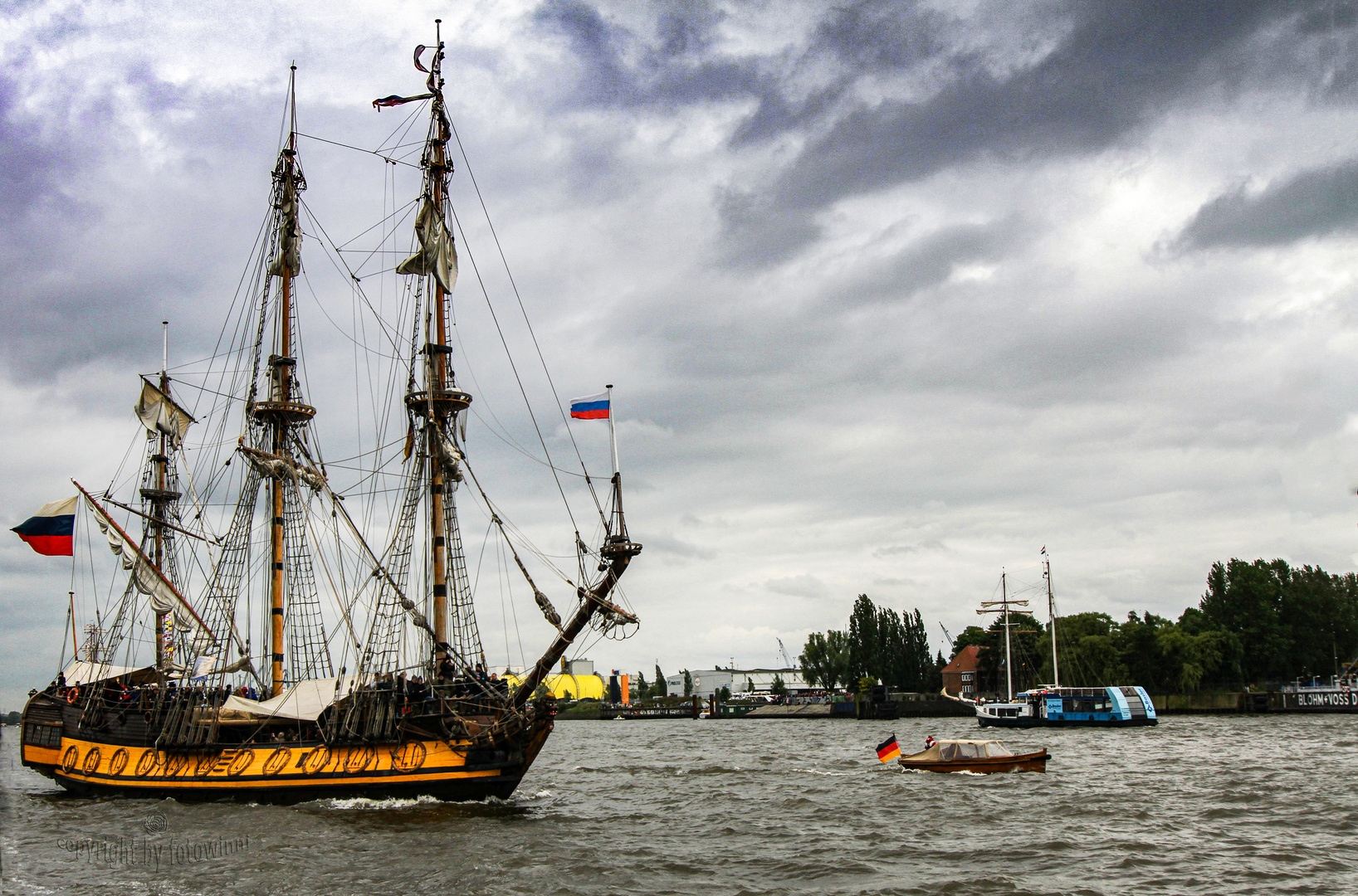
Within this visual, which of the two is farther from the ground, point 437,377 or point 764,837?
point 437,377

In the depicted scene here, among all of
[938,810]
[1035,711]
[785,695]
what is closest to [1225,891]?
[938,810]

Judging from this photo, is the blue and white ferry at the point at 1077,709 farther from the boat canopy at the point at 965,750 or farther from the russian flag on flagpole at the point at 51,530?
the russian flag on flagpole at the point at 51,530

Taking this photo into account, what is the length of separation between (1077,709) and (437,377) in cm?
8015

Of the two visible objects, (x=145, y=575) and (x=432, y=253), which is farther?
(x=145, y=575)

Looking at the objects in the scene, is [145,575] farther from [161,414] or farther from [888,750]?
[888,750]

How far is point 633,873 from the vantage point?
85.8 feet

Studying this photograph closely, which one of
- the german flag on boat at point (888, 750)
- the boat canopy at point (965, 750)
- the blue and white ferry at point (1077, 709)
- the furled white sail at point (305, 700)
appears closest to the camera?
the furled white sail at point (305, 700)

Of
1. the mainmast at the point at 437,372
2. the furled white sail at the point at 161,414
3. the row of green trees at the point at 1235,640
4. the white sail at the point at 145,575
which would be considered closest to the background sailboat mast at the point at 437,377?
the mainmast at the point at 437,372

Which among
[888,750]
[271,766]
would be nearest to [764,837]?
[271,766]

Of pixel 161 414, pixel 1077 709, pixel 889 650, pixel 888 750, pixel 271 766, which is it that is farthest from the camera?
pixel 889 650

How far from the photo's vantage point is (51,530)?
4628 centimetres

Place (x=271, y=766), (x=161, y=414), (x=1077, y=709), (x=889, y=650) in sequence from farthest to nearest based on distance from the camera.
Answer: (x=889, y=650) → (x=1077, y=709) → (x=161, y=414) → (x=271, y=766)

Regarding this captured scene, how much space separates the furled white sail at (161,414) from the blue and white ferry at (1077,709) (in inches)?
3141

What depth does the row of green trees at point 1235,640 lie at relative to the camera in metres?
121
